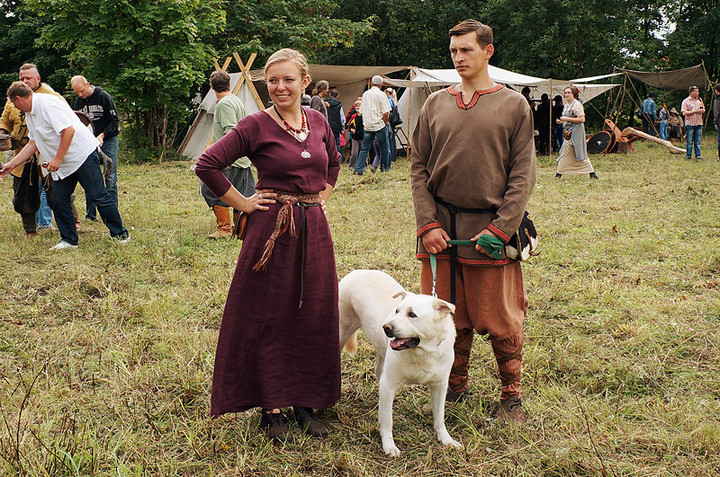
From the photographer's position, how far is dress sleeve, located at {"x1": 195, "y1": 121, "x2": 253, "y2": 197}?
8.98ft

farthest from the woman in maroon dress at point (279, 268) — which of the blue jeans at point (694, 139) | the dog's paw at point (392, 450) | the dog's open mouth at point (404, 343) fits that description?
the blue jeans at point (694, 139)

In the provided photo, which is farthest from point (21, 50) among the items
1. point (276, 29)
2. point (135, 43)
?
point (135, 43)

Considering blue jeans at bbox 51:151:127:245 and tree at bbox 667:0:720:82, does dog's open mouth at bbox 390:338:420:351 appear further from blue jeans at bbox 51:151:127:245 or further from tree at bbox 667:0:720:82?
tree at bbox 667:0:720:82

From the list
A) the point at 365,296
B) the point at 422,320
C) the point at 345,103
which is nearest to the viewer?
the point at 422,320

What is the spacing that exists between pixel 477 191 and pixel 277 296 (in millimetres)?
1092

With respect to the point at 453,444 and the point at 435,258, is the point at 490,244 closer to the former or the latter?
the point at 435,258

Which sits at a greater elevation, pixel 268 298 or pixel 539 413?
pixel 268 298

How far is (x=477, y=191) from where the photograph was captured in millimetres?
2869

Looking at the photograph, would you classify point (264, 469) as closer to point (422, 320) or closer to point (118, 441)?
point (118, 441)

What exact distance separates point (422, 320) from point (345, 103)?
15700mm

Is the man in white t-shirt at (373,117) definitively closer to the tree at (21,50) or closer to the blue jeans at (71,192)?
the blue jeans at (71,192)

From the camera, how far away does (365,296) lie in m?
3.19

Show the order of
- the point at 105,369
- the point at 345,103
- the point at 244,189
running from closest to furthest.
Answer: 1. the point at 105,369
2. the point at 244,189
3. the point at 345,103

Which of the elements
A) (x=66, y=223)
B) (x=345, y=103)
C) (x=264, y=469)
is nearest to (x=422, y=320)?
(x=264, y=469)
